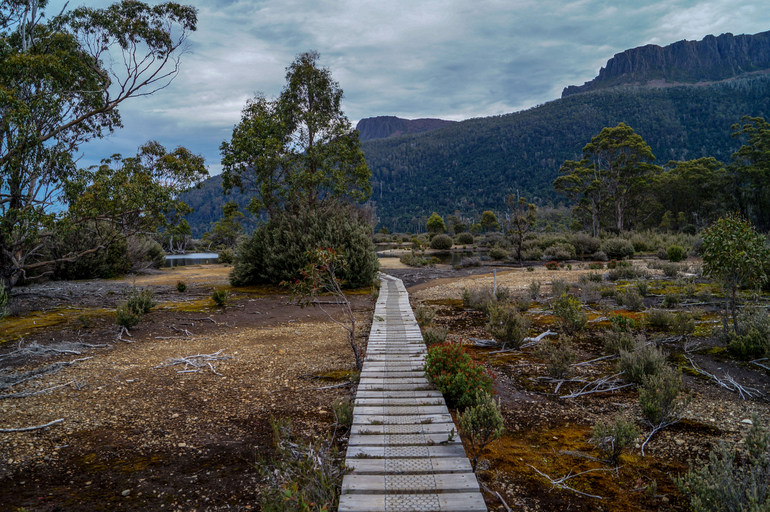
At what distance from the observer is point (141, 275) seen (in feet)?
67.5

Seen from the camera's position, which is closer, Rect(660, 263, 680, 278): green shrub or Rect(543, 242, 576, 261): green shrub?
Rect(660, 263, 680, 278): green shrub

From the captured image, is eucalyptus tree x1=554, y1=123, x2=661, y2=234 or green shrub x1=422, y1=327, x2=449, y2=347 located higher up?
eucalyptus tree x1=554, y1=123, x2=661, y2=234

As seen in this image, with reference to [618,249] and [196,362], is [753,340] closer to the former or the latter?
[196,362]

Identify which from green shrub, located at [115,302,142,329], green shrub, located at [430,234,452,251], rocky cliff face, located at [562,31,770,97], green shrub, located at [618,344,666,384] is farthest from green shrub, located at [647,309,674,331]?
rocky cliff face, located at [562,31,770,97]

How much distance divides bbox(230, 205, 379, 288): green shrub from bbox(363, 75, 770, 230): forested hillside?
55.6 metres

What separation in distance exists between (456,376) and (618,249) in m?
26.2

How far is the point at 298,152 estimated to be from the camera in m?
16.4

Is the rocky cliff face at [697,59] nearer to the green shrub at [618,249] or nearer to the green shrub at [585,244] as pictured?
the green shrub at [585,244]

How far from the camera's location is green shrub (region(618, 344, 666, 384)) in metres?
5.29

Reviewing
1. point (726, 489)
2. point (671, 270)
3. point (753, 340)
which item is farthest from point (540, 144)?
point (726, 489)

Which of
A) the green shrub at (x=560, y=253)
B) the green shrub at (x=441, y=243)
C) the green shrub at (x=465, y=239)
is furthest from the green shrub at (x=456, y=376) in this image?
the green shrub at (x=465, y=239)

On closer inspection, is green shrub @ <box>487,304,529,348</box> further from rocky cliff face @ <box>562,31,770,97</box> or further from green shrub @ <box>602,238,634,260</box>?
rocky cliff face @ <box>562,31,770,97</box>

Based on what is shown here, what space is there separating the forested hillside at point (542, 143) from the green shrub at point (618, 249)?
47.7 metres

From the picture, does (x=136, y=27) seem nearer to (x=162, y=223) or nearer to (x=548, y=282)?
(x=162, y=223)
